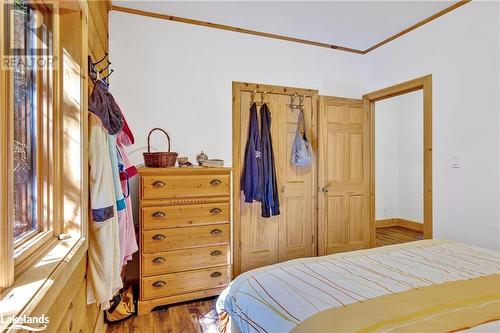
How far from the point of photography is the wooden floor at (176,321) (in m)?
2.04

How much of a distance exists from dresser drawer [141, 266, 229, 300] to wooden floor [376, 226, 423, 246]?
2650 mm

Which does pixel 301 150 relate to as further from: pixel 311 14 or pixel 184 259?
pixel 184 259

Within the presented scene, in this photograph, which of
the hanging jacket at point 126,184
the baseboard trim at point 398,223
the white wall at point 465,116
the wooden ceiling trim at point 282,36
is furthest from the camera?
the baseboard trim at point 398,223

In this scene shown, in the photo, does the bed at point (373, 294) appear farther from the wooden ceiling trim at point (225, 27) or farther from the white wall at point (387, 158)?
the white wall at point (387, 158)

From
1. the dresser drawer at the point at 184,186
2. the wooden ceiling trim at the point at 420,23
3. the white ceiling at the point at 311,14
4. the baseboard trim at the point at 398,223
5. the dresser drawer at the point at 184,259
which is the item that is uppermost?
the white ceiling at the point at 311,14

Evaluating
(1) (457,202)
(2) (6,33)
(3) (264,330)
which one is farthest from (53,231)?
(1) (457,202)

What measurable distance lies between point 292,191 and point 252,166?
2.10 feet

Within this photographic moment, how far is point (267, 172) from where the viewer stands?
9.70 ft

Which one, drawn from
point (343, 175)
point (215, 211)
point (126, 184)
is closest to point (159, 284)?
point (215, 211)

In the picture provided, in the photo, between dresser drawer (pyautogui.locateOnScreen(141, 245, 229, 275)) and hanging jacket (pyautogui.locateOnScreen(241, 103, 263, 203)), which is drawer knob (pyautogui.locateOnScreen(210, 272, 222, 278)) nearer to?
dresser drawer (pyautogui.locateOnScreen(141, 245, 229, 275))

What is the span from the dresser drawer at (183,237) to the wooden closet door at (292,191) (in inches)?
36.8

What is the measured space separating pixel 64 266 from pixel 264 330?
Result: 31.7 inches

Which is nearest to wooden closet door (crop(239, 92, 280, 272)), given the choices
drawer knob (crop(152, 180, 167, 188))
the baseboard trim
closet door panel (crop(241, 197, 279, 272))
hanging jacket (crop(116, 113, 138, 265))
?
closet door panel (crop(241, 197, 279, 272))

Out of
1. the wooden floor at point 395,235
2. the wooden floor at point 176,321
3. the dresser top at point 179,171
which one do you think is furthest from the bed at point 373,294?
the wooden floor at point 395,235
